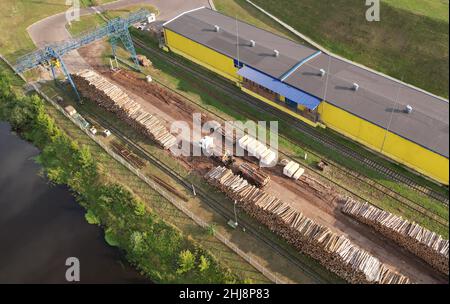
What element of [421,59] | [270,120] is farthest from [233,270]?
[421,59]

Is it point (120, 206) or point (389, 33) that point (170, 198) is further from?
point (389, 33)

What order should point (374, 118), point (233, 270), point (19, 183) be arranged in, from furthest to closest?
point (19, 183)
point (374, 118)
point (233, 270)

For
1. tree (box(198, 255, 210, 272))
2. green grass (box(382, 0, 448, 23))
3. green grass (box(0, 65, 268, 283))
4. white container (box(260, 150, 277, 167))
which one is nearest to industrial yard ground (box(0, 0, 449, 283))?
green grass (box(0, 65, 268, 283))

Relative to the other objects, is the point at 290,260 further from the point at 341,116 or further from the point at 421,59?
the point at 421,59

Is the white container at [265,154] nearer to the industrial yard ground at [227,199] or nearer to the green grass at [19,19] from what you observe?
the industrial yard ground at [227,199]

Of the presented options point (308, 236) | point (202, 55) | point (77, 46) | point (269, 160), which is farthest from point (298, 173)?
point (77, 46)
